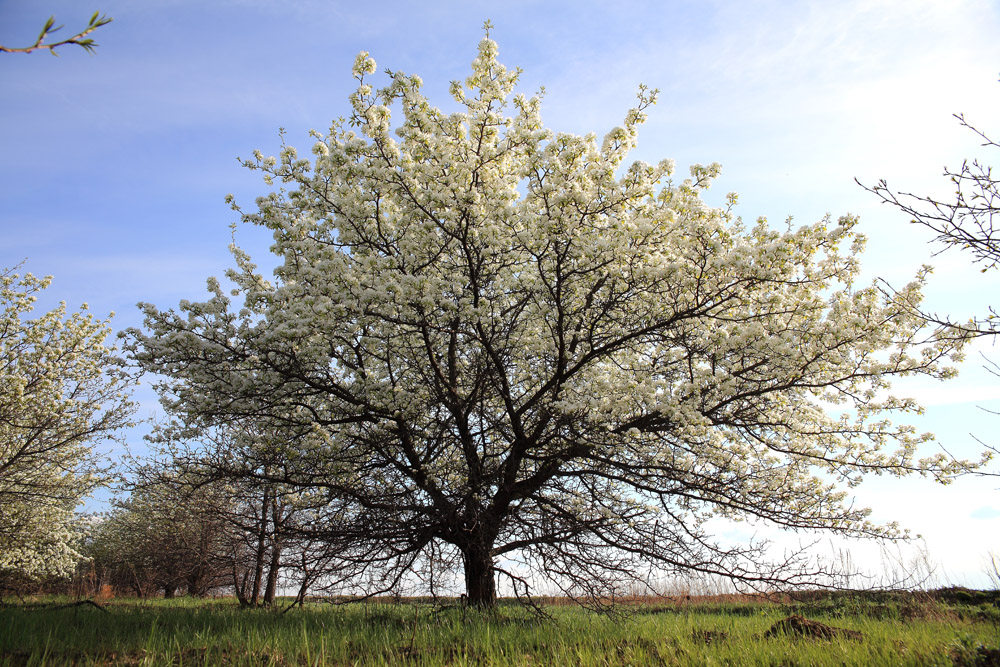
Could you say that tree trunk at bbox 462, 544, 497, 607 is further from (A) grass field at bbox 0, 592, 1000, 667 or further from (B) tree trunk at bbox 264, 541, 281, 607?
(B) tree trunk at bbox 264, 541, 281, 607

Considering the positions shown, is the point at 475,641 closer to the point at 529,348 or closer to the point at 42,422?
the point at 529,348

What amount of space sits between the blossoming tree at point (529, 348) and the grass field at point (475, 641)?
1.10m

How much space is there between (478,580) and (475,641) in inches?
149

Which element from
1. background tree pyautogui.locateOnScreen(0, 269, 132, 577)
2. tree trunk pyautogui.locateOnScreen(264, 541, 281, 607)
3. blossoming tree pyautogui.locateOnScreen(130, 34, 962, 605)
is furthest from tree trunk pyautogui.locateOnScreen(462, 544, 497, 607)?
background tree pyautogui.locateOnScreen(0, 269, 132, 577)

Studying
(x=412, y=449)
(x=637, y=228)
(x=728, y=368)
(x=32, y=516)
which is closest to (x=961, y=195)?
(x=637, y=228)

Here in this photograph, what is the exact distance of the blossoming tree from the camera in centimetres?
920

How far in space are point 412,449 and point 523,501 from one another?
7.76 ft

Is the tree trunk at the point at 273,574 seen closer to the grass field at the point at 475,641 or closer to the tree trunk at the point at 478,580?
the grass field at the point at 475,641

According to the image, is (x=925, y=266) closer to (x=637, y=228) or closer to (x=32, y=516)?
(x=637, y=228)

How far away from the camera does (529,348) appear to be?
37.0ft

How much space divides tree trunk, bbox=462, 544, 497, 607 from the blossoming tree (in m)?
0.09

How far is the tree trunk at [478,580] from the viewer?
10.1 m

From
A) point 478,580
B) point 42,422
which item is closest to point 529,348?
point 478,580

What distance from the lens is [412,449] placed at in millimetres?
11258
